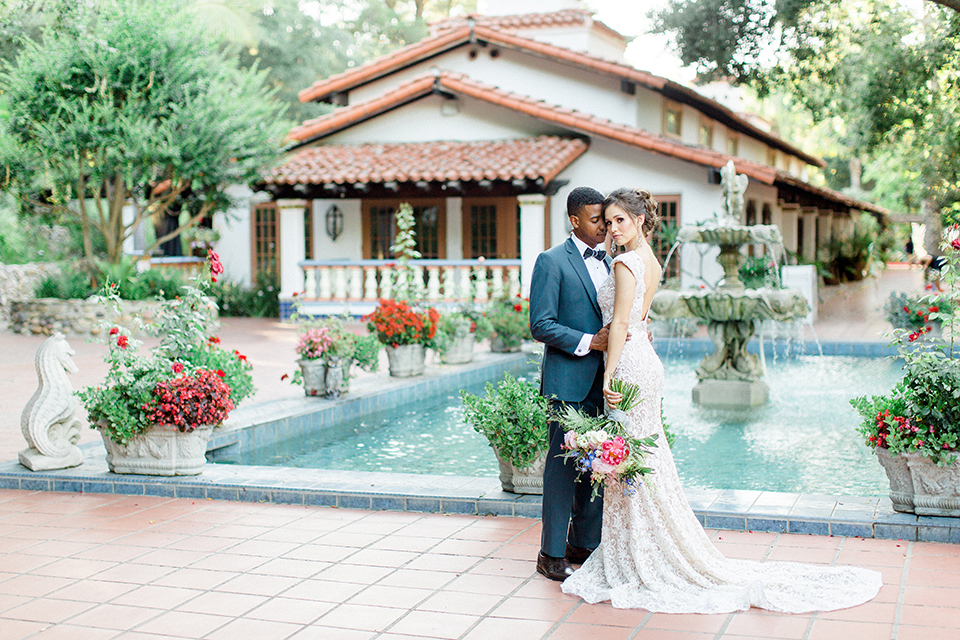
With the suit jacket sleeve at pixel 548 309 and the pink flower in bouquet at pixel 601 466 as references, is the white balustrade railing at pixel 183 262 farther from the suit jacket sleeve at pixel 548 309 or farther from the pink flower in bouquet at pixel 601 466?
the pink flower in bouquet at pixel 601 466

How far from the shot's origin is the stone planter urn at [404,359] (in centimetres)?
1146

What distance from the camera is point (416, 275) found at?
2023 cm

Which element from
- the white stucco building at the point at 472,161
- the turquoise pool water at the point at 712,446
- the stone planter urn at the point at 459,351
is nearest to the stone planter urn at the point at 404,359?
the turquoise pool water at the point at 712,446

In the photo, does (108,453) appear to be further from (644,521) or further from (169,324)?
(644,521)

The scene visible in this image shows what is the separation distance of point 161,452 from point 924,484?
478 cm

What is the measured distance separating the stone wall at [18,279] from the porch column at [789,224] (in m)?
18.9

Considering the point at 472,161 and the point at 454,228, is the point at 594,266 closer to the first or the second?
the point at 472,161

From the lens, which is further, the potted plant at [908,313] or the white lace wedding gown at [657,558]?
the potted plant at [908,313]

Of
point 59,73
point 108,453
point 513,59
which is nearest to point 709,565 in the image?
point 108,453

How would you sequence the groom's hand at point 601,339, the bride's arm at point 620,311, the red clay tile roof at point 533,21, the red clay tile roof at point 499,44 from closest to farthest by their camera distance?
1. the bride's arm at point 620,311
2. the groom's hand at point 601,339
3. the red clay tile roof at point 499,44
4. the red clay tile roof at point 533,21

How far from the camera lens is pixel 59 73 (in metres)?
16.4

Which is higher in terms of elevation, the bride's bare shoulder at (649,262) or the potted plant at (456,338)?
the bride's bare shoulder at (649,262)

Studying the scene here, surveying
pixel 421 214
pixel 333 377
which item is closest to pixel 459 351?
pixel 333 377

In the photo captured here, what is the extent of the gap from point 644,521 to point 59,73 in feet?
50.2
